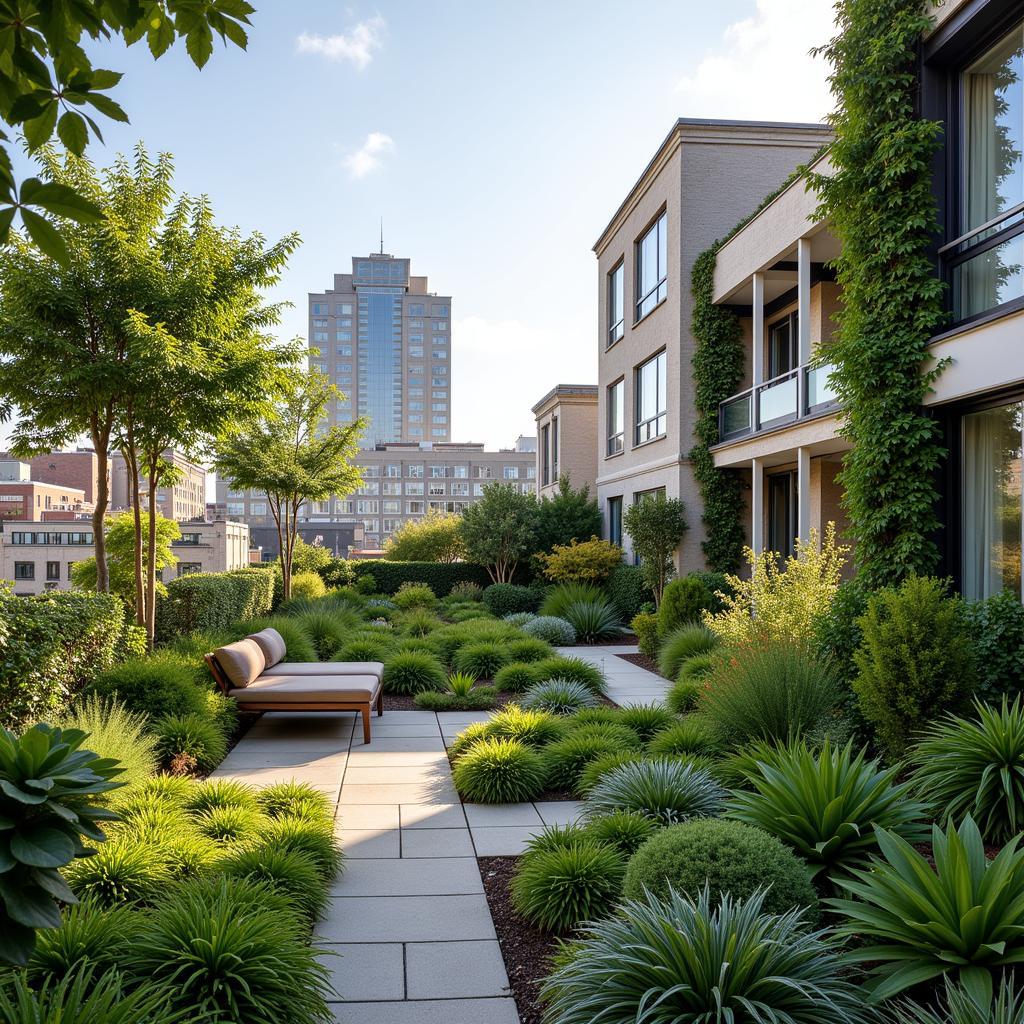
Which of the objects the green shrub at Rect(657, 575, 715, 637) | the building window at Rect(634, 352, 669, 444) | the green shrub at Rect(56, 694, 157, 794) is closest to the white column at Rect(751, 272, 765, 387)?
the building window at Rect(634, 352, 669, 444)

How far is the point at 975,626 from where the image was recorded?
20.2 ft

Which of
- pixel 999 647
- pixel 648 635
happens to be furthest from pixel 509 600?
pixel 999 647

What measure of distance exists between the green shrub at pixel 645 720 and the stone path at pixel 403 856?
5.05ft

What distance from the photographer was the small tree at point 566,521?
72.7 feet

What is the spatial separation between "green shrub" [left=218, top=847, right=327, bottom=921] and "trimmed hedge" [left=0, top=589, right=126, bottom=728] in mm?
2253

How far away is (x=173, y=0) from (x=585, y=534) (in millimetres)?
20728

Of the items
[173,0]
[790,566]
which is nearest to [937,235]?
[790,566]

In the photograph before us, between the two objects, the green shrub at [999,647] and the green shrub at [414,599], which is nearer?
the green shrub at [999,647]

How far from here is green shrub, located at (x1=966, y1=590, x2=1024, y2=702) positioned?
230 inches

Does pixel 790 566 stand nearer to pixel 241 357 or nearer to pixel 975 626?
pixel 975 626

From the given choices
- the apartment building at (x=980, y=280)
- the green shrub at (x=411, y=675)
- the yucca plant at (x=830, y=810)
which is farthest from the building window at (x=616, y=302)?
the yucca plant at (x=830, y=810)

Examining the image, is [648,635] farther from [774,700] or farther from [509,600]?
[774,700]

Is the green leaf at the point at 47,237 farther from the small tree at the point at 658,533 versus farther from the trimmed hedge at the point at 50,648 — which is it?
the small tree at the point at 658,533

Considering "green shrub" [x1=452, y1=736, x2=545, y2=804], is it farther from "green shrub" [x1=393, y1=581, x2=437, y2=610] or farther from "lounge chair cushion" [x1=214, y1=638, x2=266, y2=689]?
"green shrub" [x1=393, y1=581, x2=437, y2=610]
